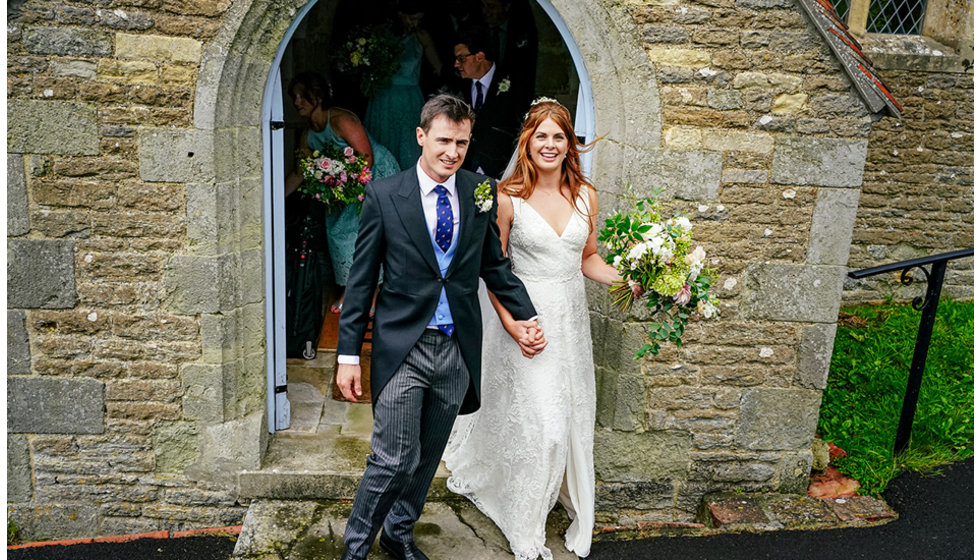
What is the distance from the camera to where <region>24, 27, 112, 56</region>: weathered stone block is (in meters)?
4.13

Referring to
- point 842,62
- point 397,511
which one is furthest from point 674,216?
point 397,511

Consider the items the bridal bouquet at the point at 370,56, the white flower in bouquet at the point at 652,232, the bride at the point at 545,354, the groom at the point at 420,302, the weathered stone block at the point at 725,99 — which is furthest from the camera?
the bridal bouquet at the point at 370,56

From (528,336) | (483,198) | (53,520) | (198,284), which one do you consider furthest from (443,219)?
(53,520)

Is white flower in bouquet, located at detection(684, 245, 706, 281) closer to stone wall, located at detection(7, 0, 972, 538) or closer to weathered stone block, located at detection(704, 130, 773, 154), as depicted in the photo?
stone wall, located at detection(7, 0, 972, 538)

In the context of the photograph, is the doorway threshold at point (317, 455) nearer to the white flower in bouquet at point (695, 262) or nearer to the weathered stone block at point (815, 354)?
the white flower in bouquet at point (695, 262)

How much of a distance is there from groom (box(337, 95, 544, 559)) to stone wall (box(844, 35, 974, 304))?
231 inches

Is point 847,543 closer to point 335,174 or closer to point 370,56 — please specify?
point 335,174

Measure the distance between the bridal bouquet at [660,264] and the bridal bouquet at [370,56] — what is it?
3269 millimetres

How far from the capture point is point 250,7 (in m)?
4.14

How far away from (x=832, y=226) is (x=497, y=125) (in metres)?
2.54

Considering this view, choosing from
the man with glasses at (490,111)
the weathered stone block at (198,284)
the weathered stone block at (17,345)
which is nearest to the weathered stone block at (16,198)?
the weathered stone block at (17,345)

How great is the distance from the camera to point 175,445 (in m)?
4.80

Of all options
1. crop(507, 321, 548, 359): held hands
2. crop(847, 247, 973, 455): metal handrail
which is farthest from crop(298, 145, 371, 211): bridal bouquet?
crop(847, 247, 973, 455): metal handrail

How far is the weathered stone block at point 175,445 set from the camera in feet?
15.6
